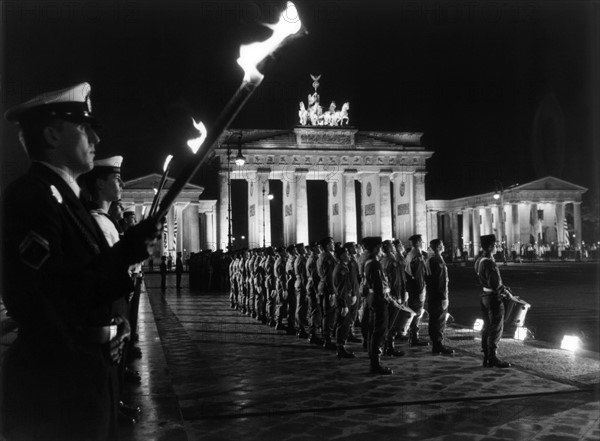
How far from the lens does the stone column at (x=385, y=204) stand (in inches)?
2593

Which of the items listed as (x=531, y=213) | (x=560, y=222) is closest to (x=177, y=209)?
(x=531, y=213)

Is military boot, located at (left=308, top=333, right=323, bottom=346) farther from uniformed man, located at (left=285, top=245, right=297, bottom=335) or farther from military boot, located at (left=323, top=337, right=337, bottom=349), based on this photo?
uniformed man, located at (left=285, top=245, right=297, bottom=335)

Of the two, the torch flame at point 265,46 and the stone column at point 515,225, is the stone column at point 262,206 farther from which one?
the torch flame at point 265,46

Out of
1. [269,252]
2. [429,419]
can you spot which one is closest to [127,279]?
[429,419]

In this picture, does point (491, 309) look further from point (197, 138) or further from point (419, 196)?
point (419, 196)

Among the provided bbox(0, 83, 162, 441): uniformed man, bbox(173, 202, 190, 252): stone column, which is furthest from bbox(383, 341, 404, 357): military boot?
bbox(173, 202, 190, 252): stone column

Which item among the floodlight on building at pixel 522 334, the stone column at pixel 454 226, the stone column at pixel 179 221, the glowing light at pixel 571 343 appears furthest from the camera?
the stone column at pixel 454 226

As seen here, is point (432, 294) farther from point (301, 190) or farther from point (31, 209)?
point (301, 190)

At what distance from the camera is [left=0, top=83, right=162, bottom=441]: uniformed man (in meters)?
2.03

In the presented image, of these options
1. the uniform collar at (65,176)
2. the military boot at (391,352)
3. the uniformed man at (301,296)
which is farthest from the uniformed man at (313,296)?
the uniform collar at (65,176)

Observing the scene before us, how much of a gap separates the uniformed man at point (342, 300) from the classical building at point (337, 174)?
4970cm

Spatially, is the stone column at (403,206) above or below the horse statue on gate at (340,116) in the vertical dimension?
below

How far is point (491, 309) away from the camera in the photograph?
945 cm

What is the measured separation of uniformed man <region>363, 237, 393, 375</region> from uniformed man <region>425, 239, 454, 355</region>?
1919 mm
